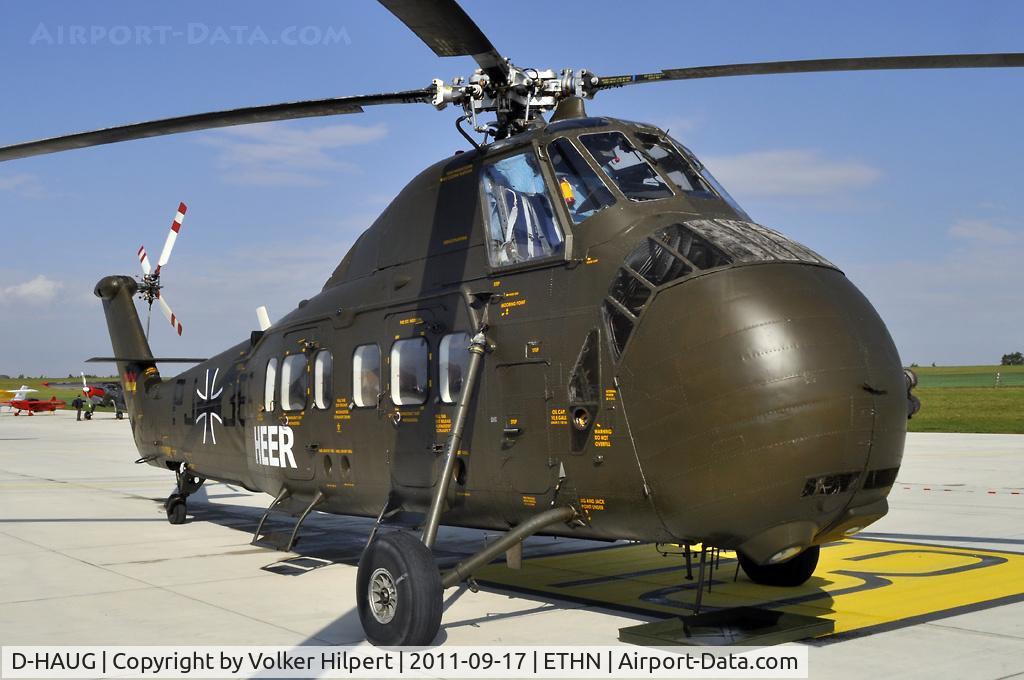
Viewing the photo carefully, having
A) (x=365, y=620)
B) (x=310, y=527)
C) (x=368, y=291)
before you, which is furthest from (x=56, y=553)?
(x=365, y=620)

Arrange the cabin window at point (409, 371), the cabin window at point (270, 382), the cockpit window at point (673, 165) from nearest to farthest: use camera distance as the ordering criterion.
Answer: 1. the cockpit window at point (673, 165)
2. the cabin window at point (409, 371)
3. the cabin window at point (270, 382)

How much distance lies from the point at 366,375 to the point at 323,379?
0.90 meters

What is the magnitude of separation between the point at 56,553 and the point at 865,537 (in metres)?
10.7

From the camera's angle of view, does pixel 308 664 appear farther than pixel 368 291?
No

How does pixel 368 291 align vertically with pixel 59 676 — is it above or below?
above

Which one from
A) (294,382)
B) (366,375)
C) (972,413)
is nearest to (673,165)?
(366,375)

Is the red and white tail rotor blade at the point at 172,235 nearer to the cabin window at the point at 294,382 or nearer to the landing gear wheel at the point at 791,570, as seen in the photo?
the cabin window at the point at 294,382

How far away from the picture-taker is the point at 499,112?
29.1 feet

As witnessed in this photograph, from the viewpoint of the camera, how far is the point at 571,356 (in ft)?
24.5

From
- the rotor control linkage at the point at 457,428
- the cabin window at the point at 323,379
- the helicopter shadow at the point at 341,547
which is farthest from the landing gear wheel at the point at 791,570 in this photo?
the cabin window at the point at 323,379

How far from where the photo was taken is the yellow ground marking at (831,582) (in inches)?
341

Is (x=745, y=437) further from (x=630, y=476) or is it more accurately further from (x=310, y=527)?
(x=310, y=527)

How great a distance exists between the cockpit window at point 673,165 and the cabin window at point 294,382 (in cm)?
491

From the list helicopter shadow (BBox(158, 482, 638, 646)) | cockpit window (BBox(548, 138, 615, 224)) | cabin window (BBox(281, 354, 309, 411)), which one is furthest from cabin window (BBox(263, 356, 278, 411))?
cockpit window (BBox(548, 138, 615, 224))
